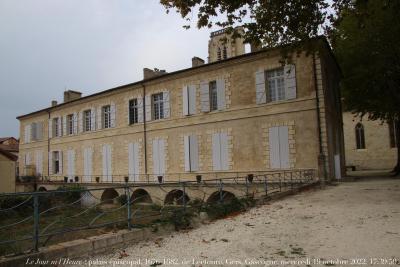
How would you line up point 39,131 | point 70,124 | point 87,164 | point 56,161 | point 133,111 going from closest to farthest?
point 133,111 < point 87,164 < point 70,124 < point 56,161 < point 39,131

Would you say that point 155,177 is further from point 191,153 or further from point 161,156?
point 191,153

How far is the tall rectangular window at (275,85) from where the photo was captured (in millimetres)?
16250

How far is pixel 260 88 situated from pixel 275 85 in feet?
2.19

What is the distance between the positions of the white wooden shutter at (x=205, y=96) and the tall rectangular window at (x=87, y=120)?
9.61 meters

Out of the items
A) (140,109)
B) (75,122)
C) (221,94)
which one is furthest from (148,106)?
(75,122)

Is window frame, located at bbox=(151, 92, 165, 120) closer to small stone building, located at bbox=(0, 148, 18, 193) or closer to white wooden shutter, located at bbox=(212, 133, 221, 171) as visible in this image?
white wooden shutter, located at bbox=(212, 133, 221, 171)

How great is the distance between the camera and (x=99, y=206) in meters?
11.3

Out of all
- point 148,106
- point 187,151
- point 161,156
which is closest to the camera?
point 187,151

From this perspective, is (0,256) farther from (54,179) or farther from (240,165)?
(54,179)

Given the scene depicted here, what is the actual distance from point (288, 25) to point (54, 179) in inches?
891

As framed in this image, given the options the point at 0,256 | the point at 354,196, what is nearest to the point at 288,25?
the point at 354,196

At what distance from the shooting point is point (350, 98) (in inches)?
764

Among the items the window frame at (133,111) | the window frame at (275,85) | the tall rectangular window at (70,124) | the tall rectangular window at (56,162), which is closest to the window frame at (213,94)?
the window frame at (275,85)

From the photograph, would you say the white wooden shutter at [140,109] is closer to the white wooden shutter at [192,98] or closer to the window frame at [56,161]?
the white wooden shutter at [192,98]
